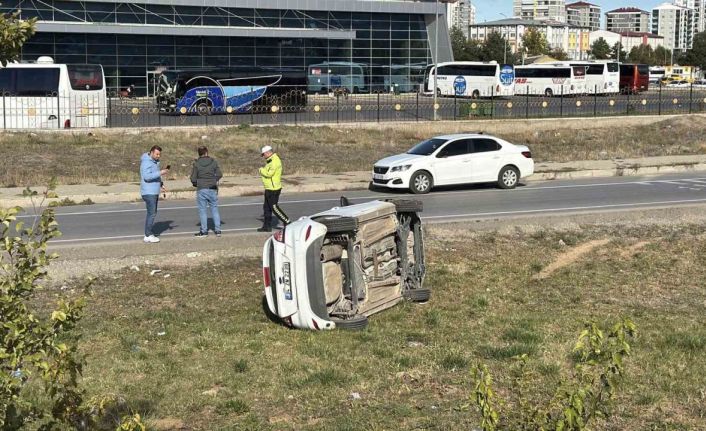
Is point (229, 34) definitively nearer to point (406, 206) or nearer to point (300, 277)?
point (406, 206)

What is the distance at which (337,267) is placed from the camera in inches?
397

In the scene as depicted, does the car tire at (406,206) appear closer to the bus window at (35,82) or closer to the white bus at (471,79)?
the bus window at (35,82)

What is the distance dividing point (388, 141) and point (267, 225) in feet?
60.2

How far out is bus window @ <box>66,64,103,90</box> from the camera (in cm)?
3775

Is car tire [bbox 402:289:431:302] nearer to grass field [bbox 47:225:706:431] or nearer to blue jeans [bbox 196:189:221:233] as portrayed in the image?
grass field [bbox 47:225:706:431]

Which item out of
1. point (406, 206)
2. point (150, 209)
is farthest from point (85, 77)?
point (406, 206)

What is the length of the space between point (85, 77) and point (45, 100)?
342 cm

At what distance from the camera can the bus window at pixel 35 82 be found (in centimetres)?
3547

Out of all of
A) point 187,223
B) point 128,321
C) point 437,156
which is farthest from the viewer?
point 437,156

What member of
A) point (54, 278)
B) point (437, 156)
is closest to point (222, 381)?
point (54, 278)

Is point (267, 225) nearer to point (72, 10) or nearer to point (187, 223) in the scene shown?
point (187, 223)

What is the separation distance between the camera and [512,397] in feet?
24.8

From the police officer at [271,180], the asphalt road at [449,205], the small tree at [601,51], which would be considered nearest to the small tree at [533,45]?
the small tree at [601,51]

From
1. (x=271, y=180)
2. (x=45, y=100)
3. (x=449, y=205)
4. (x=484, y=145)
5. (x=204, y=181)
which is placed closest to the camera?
(x=204, y=181)
